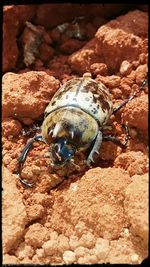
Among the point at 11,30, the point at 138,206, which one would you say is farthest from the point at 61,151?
the point at 11,30

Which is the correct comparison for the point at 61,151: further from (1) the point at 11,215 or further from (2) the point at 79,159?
(1) the point at 11,215

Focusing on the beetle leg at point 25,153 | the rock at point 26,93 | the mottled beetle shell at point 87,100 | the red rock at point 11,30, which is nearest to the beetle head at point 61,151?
the beetle leg at point 25,153

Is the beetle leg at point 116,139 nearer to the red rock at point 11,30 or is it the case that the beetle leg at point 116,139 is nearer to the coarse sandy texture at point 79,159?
the coarse sandy texture at point 79,159

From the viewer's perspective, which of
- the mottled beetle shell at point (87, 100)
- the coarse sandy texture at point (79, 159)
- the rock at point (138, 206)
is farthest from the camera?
the mottled beetle shell at point (87, 100)

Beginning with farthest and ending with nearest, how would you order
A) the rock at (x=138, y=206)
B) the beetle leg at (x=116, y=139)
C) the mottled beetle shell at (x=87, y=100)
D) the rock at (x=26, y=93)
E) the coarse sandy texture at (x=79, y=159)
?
the rock at (x=26, y=93)
the mottled beetle shell at (x=87, y=100)
the beetle leg at (x=116, y=139)
the coarse sandy texture at (x=79, y=159)
the rock at (x=138, y=206)

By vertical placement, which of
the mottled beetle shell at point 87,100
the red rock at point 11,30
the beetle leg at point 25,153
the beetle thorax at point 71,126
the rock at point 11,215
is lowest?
the rock at point 11,215

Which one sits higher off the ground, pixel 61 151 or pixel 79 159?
pixel 61 151

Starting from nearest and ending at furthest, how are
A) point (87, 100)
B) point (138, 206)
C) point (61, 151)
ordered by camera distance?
point (138, 206) → point (61, 151) → point (87, 100)

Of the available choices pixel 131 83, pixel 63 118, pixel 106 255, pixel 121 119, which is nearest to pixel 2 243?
pixel 106 255
